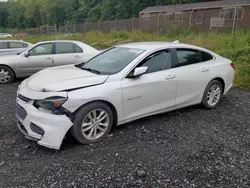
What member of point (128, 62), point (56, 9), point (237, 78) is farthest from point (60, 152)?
point (56, 9)

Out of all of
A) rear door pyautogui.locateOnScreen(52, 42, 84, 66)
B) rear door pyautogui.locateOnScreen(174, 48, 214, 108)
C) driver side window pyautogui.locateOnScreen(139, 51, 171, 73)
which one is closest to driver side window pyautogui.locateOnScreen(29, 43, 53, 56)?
rear door pyautogui.locateOnScreen(52, 42, 84, 66)

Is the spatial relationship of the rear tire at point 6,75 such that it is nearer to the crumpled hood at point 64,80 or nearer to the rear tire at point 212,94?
the crumpled hood at point 64,80

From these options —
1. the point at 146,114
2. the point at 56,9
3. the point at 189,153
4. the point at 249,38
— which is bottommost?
the point at 189,153

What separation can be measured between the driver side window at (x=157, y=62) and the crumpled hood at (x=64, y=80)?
2.74ft

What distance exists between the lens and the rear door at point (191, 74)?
434 centimetres

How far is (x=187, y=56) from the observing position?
4602 mm

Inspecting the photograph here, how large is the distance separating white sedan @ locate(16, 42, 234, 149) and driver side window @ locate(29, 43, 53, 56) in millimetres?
3871

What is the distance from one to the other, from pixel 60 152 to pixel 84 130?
45 cm

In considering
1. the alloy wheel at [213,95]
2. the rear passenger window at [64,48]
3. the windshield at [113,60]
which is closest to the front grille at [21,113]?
the windshield at [113,60]

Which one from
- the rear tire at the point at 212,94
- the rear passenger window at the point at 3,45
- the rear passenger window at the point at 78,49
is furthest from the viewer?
the rear passenger window at the point at 3,45

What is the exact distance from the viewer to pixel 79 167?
2.96 meters

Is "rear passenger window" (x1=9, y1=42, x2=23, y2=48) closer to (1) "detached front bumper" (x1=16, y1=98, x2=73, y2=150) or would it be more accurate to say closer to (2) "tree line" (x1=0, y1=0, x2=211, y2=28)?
(1) "detached front bumper" (x1=16, y1=98, x2=73, y2=150)

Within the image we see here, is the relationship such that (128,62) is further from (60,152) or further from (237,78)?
(237,78)

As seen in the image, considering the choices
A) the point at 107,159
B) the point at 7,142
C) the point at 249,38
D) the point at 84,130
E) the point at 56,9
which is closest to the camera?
the point at 107,159
